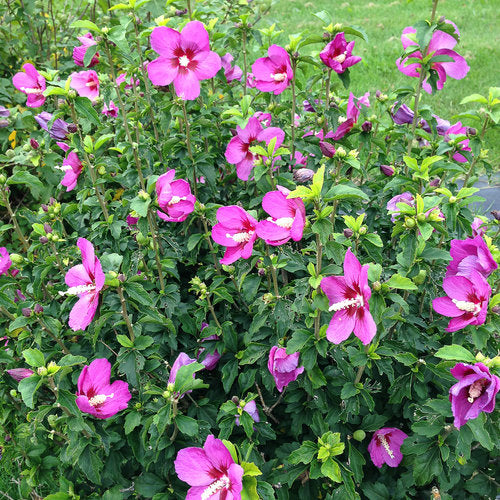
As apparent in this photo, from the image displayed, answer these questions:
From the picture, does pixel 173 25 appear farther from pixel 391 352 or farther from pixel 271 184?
pixel 391 352

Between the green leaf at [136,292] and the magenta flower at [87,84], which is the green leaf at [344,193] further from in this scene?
the magenta flower at [87,84]

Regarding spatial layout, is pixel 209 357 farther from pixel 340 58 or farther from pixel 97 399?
pixel 340 58

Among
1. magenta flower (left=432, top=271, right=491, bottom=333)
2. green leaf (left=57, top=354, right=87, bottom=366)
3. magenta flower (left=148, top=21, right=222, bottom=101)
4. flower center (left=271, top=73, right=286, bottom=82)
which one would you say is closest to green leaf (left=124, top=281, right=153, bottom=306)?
green leaf (left=57, top=354, right=87, bottom=366)

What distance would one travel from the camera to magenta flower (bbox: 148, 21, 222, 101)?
166cm

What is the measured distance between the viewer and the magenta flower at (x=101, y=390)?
1.44 meters

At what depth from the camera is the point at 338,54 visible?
→ 1796mm

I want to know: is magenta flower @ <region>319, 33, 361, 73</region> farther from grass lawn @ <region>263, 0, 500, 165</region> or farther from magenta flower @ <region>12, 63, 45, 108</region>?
grass lawn @ <region>263, 0, 500, 165</region>

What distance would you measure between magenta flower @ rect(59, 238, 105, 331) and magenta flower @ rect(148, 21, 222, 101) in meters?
0.64

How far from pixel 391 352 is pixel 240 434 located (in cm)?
62

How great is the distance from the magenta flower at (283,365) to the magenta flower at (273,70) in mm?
943

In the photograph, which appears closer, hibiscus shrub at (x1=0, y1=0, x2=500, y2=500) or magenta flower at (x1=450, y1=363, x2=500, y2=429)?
magenta flower at (x1=450, y1=363, x2=500, y2=429)

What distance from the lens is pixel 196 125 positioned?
1.95 metres

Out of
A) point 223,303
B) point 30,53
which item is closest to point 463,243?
point 223,303

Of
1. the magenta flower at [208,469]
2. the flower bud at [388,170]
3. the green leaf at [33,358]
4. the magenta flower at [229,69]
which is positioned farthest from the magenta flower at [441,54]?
the green leaf at [33,358]
